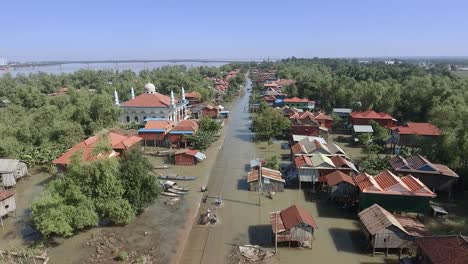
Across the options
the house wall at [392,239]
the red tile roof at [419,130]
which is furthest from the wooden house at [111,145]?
the red tile roof at [419,130]

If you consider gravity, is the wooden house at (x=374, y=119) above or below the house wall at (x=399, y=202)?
above

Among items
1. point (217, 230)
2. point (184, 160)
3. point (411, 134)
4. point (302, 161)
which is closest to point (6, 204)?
point (217, 230)

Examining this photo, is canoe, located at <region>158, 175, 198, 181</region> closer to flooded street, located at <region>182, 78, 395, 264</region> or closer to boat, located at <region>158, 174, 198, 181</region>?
boat, located at <region>158, 174, 198, 181</region>

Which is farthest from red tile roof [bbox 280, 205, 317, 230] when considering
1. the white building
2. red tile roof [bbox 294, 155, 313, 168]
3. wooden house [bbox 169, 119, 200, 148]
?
the white building

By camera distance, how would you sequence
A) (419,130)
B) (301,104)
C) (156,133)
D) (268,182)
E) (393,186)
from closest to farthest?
(393,186) → (268,182) → (419,130) → (156,133) → (301,104)

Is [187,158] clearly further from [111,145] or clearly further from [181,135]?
[111,145]

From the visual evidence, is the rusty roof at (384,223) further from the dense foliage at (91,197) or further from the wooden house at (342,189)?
the dense foliage at (91,197)
